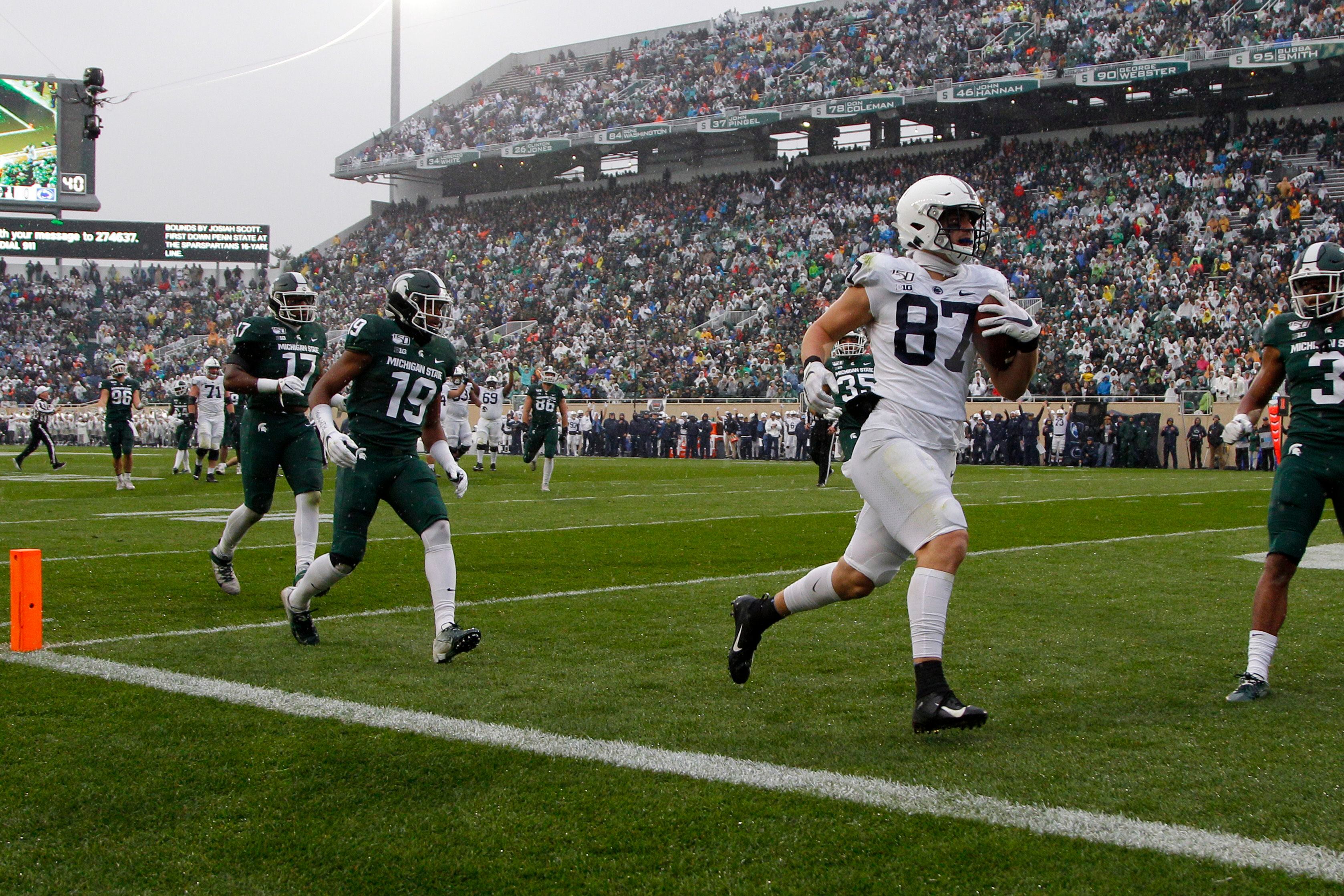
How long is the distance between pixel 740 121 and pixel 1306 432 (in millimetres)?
36364

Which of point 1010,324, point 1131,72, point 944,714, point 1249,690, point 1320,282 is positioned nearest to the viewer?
point 944,714

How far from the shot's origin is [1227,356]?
26.7 metres

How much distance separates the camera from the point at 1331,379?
502 centimetres

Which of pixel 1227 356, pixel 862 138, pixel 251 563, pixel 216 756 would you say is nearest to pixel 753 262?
pixel 862 138

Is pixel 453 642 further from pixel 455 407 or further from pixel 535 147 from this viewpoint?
pixel 535 147

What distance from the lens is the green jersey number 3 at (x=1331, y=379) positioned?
499 cm

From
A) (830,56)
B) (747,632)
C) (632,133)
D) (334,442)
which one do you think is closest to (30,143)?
(632,133)

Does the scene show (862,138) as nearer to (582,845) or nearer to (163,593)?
(163,593)

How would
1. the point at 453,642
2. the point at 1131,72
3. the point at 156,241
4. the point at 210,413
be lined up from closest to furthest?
1. the point at 453,642
2. the point at 210,413
3. the point at 1131,72
4. the point at 156,241

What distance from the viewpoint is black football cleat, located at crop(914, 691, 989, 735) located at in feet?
12.8

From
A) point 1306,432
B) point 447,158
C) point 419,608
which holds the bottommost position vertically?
point 419,608

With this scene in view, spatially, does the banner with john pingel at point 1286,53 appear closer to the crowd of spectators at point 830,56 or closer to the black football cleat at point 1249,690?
the crowd of spectators at point 830,56

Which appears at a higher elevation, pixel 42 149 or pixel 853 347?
pixel 42 149

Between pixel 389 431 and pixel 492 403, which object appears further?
pixel 492 403
